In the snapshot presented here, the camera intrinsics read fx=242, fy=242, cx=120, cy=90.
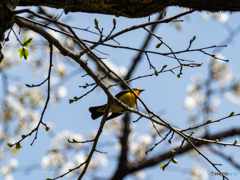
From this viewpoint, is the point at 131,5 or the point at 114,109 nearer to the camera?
the point at 131,5

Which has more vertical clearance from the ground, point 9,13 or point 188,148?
point 188,148

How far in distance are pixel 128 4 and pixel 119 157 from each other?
4.57 metres

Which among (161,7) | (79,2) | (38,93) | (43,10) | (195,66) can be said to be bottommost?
(195,66)

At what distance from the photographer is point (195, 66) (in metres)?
2.44

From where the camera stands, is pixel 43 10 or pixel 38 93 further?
pixel 38 93

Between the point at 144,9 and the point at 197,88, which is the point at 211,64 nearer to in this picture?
the point at 197,88

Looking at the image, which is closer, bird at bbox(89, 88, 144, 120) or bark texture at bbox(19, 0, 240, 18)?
bark texture at bbox(19, 0, 240, 18)

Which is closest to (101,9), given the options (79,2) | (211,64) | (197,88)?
(79,2)

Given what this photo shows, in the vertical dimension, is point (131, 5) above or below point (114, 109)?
below

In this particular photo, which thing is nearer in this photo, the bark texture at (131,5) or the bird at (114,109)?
the bark texture at (131,5)

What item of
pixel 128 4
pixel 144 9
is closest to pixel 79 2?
pixel 128 4

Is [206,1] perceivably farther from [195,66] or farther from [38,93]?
[38,93]

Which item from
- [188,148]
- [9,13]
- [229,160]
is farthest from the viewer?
[188,148]

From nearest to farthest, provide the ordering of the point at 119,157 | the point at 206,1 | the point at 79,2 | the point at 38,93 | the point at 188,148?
1. the point at 79,2
2. the point at 206,1
3. the point at 188,148
4. the point at 119,157
5. the point at 38,93
